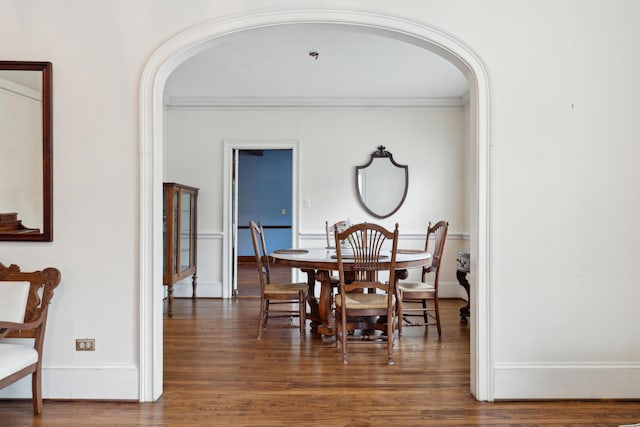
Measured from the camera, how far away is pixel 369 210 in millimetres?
5727

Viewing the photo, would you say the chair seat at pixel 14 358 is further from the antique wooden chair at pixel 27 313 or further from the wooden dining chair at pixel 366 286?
the wooden dining chair at pixel 366 286

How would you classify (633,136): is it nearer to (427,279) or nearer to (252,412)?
(252,412)

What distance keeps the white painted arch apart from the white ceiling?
95 cm

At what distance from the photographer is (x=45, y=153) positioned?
2.62 meters

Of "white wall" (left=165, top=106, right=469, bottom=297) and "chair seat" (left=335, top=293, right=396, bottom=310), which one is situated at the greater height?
"white wall" (left=165, top=106, right=469, bottom=297)

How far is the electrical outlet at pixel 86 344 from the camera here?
263cm

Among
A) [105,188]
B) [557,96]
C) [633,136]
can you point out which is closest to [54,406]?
[105,188]

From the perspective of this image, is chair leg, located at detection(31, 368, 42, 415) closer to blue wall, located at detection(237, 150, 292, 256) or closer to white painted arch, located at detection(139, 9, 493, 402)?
white painted arch, located at detection(139, 9, 493, 402)

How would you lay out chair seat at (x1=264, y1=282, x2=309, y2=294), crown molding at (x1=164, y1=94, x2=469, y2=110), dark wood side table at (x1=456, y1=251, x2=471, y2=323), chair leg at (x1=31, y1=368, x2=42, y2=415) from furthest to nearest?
crown molding at (x1=164, y1=94, x2=469, y2=110) → dark wood side table at (x1=456, y1=251, x2=471, y2=323) → chair seat at (x1=264, y1=282, x2=309, y2=294) → chair leg at (x1=31, y1=368, x2=42, y2=415)

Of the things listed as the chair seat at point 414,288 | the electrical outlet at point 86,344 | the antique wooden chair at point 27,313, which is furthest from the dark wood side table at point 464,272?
the antique wooden chair at point 27,313

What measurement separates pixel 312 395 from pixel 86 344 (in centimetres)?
131

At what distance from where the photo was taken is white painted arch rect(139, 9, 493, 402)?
2604mm

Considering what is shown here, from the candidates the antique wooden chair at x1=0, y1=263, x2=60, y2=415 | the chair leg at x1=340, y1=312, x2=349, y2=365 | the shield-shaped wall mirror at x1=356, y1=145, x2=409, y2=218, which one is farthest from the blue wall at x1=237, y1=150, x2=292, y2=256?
the antique wooden chair at x1=0, y1=263, x2=60, y2=415

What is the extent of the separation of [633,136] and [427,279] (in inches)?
134
